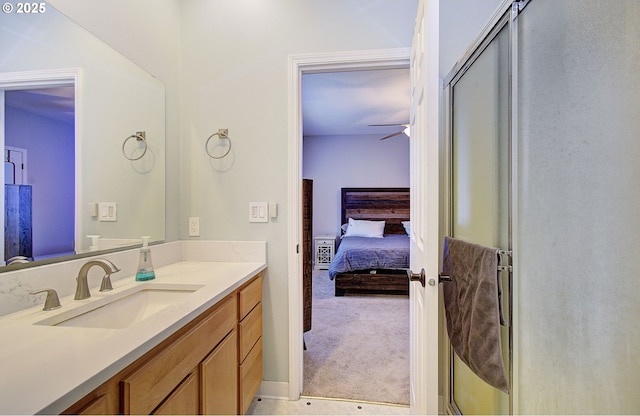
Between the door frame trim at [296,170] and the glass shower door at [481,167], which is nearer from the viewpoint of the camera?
the glass shower door at [481,167]

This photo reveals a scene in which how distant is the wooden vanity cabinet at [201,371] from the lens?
68cm

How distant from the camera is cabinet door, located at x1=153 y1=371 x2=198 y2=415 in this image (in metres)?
0.84

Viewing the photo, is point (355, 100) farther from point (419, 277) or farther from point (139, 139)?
point (419, 277)

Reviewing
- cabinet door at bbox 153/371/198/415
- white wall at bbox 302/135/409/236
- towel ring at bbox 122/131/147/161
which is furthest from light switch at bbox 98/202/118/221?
white wall at bbox 302/135/409/236

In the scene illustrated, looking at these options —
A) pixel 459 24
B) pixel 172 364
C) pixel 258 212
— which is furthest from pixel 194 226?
pixel 459 24

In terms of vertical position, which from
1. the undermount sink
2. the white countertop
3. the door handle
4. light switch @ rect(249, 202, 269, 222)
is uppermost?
light switch @ rect(249, 202, 269, 222)

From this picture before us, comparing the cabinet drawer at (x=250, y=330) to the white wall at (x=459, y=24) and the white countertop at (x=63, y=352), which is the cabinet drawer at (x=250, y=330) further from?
the white wall at (x=459, y=24)

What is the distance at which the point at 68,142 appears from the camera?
1.16 meters

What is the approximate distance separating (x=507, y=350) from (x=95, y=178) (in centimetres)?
192

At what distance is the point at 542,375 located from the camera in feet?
3.13

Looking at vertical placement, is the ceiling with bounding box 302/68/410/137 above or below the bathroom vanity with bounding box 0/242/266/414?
above

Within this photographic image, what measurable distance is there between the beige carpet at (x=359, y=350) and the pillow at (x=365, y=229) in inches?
58.4

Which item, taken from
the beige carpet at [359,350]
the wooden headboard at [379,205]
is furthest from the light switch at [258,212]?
the wooden headboard at [379,205]

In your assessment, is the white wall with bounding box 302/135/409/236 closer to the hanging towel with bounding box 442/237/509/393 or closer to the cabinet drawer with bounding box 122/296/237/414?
the hanging towel with bounding box 442/237/509/393
